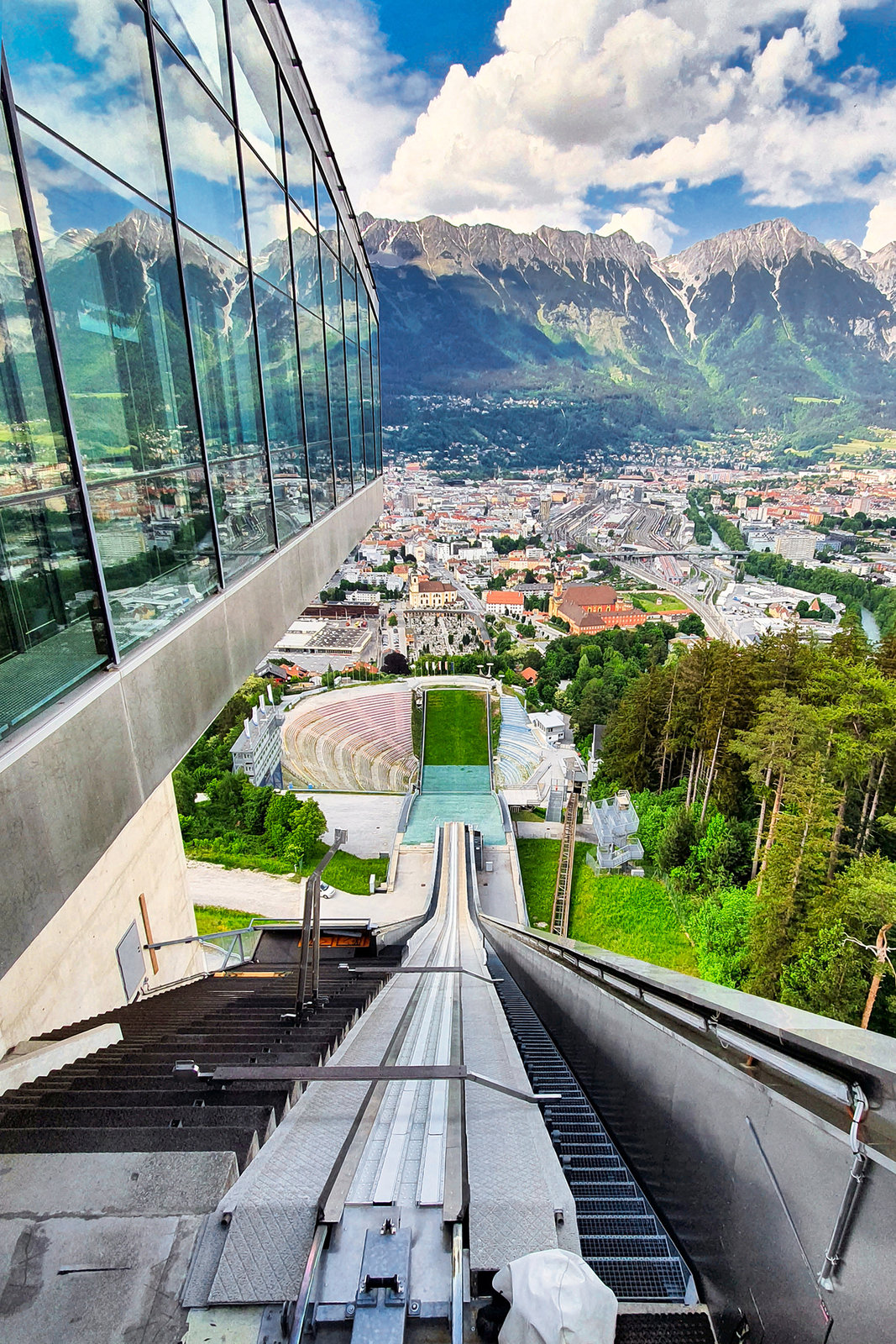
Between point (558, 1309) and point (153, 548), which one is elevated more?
point (153, 548)

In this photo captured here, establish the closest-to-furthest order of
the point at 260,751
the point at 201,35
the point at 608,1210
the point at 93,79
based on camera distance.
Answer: the point at 608,1210, the point at 93,79, the point at 201,35, the point at 260,751

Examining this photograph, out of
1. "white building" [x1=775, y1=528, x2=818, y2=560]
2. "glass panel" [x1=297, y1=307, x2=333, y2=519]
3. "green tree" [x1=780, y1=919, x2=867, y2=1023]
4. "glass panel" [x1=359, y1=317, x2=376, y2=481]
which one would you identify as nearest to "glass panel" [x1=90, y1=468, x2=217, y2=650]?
"glass panel" [x1=297, y1=307, x2=333, y2=519]

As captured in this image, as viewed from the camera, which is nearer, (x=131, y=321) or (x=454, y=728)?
(x=131, y=321)

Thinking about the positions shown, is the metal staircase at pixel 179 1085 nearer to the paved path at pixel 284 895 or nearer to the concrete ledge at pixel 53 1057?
the concrete ledge at pixel 53 1057

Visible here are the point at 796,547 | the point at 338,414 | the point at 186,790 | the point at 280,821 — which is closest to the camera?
the point at 338,414

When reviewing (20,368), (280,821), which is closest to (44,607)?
(20,368)

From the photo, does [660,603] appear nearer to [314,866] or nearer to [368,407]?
[314,866]

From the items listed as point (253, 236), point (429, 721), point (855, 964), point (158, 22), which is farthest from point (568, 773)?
point (158, 22)
